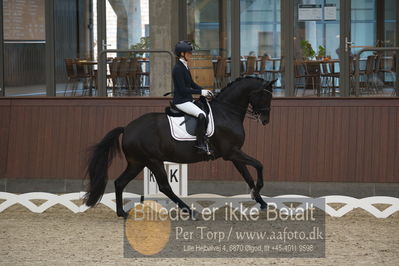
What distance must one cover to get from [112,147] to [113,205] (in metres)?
0.85

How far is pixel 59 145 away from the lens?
1189cm

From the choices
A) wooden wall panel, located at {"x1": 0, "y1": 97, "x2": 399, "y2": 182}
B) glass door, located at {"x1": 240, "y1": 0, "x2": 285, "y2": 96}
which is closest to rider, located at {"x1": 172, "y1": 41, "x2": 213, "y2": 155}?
wooden wall panel, located at {"x1": 0, "y1": 97, "x2": 399, "y2": 182}

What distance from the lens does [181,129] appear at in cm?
947

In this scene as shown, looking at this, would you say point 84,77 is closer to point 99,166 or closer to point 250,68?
point 250,68

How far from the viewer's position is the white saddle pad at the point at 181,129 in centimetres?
946

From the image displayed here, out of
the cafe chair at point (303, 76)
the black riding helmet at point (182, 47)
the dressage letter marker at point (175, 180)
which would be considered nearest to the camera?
the black riding helmet at point (182, 47)

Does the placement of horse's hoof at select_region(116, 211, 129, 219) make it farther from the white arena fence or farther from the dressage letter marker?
the dressage letter marker

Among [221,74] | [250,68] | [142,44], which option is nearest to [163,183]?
[221,74]

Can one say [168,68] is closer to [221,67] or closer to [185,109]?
[221,67]

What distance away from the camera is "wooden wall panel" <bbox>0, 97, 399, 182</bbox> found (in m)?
11.4

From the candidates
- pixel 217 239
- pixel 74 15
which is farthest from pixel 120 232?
pixel 74 15

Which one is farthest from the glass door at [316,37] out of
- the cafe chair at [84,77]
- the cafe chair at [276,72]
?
the cafe chair at [84,77]

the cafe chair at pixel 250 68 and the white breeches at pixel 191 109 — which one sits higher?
the cafe chair at pixel 250 68

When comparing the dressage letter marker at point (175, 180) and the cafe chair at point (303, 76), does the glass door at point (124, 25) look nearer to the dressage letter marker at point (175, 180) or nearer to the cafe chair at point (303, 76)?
the cafe chair at point (303, 76)
